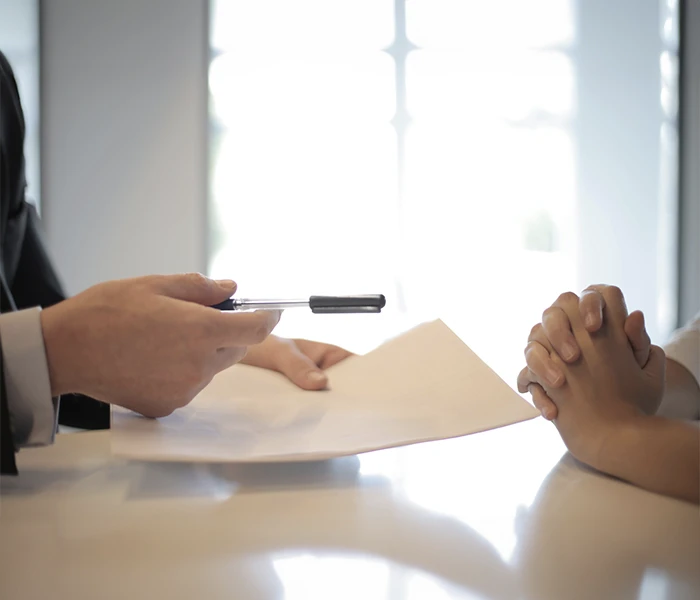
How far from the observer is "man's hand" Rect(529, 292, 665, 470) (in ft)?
1.43

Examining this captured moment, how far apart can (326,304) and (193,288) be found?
109 mm

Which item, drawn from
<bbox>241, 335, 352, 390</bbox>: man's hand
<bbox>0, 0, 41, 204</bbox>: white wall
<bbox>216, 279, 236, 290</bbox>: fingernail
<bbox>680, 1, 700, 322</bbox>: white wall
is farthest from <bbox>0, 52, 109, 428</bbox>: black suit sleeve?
<bbox>680, 1, 700, 322</bbox>: white wall

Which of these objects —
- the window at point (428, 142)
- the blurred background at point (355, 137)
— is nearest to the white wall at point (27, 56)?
the blurred background at point (355, 137)

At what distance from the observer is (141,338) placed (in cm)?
43

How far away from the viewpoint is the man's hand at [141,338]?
42cm

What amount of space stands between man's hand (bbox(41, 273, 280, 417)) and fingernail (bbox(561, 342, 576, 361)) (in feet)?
0.70

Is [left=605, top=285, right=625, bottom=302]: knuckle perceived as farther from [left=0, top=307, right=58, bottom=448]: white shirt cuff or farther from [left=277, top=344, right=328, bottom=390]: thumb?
[left=0, top=307, right=58, bottom=448]: white shirt cuff

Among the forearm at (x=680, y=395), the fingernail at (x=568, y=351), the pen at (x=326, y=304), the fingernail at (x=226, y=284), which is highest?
the fingernail at (x=226, y=284)

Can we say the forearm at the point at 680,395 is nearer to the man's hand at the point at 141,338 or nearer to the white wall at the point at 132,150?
the man's hand at the point at 141,338

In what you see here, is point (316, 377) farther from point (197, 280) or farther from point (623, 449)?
point (623, 449)

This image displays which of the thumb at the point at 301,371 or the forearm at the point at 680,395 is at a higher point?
the thumb at the point at 301,371

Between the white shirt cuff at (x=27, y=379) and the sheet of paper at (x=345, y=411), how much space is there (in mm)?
48

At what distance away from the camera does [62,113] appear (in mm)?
2568

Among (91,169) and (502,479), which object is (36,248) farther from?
(91,169)
